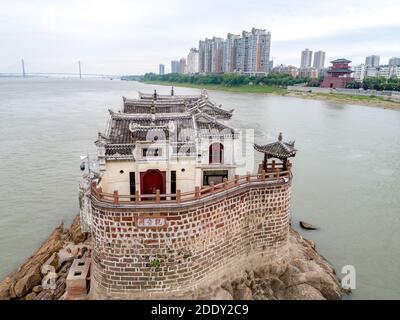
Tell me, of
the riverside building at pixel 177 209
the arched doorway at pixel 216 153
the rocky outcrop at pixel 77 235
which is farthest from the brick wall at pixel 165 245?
the rocky outcrop at pixel 77 235

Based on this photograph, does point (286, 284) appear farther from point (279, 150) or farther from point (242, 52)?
point (242, 52)

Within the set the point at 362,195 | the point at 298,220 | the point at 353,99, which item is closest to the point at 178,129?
the point at 298,220

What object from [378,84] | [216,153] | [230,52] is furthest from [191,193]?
[230,52]

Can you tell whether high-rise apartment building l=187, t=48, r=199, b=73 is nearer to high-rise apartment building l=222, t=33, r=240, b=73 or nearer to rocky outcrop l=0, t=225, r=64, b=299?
high-rise apartment building l=222, t=33, r=240, b=73

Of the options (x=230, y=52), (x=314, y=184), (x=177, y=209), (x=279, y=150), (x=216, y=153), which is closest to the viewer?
(x=177, y=209)

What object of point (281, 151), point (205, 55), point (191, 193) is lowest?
point (191, 193)

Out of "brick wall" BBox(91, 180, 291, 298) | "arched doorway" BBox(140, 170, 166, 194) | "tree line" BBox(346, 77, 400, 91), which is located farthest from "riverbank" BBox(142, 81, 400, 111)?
"arched doorway" BBox(140, 170, 166, 194)
